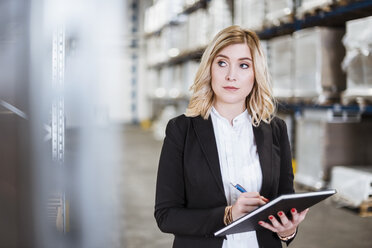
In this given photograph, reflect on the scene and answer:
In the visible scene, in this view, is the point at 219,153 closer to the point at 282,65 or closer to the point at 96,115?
the point at 282,65

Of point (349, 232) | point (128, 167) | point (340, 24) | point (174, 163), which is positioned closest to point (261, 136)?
point (174, 163)

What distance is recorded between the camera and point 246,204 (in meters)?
1.43

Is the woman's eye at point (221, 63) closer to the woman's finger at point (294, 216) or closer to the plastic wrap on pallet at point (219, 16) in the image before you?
the woman's finger at point (294, 216)

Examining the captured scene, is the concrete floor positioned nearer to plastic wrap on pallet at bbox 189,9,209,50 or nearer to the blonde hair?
the blonde hair

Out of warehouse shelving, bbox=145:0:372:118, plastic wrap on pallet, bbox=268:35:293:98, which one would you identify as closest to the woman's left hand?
warehouse shelving, bbox=145:0:372:118

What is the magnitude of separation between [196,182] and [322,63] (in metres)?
3.69

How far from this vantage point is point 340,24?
210 inches

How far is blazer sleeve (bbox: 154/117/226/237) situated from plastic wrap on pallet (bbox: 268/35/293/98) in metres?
4.08

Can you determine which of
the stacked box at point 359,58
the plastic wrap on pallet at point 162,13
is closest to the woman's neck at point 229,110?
the stacked box at point 359,58

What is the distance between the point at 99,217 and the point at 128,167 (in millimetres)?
3188

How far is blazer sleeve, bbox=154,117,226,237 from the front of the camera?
1521 millimetres

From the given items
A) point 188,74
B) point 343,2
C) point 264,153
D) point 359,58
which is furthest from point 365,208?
point 188,74

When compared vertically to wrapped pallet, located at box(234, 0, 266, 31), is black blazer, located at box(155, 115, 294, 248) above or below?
below

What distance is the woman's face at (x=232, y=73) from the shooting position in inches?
62.3
